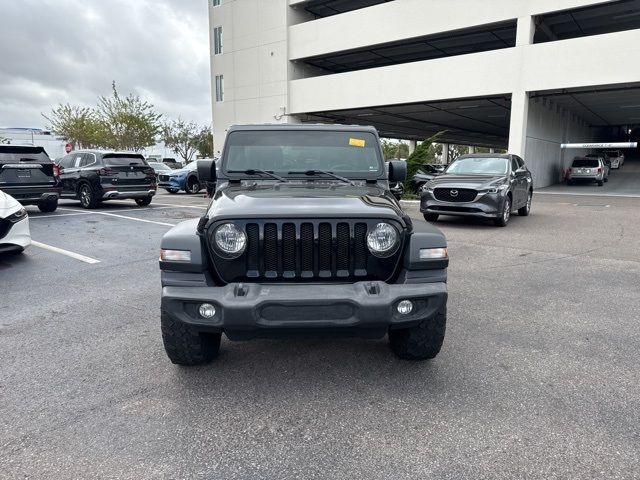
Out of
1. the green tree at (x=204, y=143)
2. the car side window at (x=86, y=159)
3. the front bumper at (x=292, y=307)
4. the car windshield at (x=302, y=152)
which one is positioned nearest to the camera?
the front bumper at (x=292, y=307)

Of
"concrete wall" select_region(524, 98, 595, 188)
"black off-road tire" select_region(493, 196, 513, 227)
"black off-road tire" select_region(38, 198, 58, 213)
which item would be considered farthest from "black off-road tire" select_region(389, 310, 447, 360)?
"concrete wall" select_region(524, 98, 595, 188)

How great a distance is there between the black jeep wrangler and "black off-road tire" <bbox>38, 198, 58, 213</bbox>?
34.0 ft

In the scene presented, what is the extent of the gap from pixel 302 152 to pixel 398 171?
93 centimetres

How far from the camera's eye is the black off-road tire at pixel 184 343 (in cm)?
308

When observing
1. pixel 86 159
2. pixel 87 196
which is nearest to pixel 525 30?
pixel 86 159

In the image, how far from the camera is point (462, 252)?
25.2 ft

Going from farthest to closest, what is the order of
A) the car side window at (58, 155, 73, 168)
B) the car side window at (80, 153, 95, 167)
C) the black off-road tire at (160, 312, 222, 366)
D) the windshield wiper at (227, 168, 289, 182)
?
the car side window at (58, 155, 73, 168)
the car side window at (80, 153, 95, 167)
the windshield wiper at (227, 168, 289, 182)
the black off-road tire at (160, 312, 222, 366)

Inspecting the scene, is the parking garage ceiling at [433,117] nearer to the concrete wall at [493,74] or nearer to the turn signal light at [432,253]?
the concrete wall at [493,74]

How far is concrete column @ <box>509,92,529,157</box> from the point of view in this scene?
1901 cm

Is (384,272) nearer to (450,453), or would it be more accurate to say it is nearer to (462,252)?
(450,453)

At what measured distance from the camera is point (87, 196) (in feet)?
43.7

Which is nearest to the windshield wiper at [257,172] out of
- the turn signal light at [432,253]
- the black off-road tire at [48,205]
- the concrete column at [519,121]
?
the turn signal light at [432,253]

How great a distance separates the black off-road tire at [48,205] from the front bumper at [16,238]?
210 inches

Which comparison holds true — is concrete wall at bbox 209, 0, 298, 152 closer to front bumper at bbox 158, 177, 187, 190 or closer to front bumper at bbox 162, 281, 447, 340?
front bumper at bbox 158, 177, 187, 190
